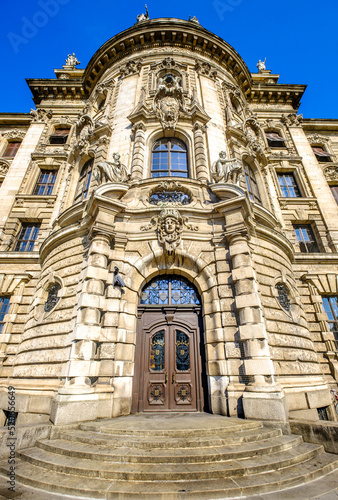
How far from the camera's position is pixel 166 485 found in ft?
13.3

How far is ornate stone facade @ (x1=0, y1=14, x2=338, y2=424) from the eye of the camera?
26.1 feet

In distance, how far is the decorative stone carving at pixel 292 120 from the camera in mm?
20578

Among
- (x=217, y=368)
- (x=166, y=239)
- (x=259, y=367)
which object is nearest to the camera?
(x=259, y=367)

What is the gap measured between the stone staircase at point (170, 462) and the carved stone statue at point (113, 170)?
873cm

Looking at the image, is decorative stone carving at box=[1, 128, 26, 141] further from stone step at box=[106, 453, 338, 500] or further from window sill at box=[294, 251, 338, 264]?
stone step at box=[106, 453, 338, 500]

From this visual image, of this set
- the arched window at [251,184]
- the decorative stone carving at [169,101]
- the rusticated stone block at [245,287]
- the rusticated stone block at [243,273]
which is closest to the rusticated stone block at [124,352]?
the rusticated stone block at [245,287]

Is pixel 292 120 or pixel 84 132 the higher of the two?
pixel 292 120

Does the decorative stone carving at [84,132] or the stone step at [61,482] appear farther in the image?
the decorative stone carving at [84,132]

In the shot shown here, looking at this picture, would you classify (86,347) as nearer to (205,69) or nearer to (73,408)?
(73,408)

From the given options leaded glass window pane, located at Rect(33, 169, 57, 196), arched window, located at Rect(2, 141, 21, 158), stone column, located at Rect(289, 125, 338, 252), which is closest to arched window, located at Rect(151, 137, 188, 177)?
leaded glass window pane, located at Rect(33, 169, 57, 196)

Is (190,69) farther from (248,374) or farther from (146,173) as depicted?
(248,374)

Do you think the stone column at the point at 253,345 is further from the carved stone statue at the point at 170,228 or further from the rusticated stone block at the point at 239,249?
the carved stone statue at the point at 170,228

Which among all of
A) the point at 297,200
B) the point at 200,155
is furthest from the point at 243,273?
the point at 297,200

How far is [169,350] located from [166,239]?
3938mm
